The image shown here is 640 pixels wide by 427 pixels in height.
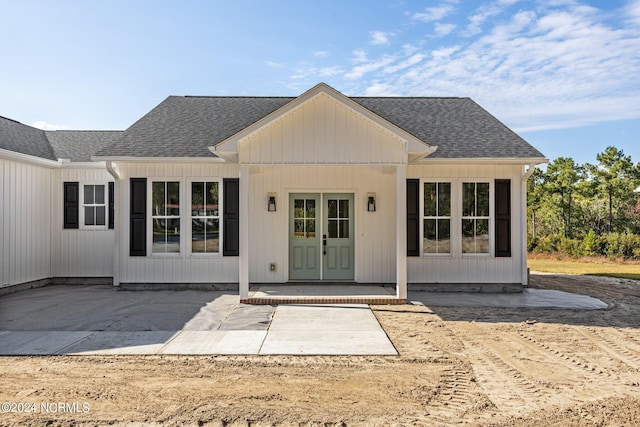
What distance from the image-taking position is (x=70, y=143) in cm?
1230

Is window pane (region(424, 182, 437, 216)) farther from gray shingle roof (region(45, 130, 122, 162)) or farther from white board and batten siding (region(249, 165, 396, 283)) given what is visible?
gray shingle roof (region(45, 130, 122, 162))

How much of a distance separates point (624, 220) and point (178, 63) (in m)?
25.2

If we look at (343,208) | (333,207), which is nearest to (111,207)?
(333,207)

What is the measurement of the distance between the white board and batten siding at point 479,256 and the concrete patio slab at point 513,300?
1.42ft

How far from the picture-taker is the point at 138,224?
10141 millimetres

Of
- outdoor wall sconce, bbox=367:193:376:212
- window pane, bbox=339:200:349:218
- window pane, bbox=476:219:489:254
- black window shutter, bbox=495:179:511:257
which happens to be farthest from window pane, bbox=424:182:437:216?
window pane, bbox=339:200:349:218

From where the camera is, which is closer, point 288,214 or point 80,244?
point 288,214

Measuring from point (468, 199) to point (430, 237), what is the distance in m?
1.25

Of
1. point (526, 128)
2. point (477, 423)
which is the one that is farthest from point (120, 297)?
point (526, 128)

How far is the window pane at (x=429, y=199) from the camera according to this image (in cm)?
1019

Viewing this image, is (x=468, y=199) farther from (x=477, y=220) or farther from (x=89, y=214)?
(x=89, y=214)

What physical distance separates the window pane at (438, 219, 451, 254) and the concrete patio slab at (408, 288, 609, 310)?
1.02 meters

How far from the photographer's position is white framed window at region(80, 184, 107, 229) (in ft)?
36.9

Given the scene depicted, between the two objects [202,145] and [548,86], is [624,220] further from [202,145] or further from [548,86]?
[202,145]
